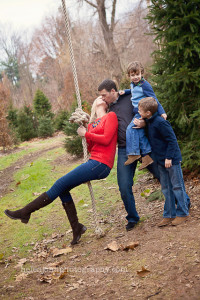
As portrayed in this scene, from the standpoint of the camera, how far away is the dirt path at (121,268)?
8.67 ft

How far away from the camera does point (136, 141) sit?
12.5ft

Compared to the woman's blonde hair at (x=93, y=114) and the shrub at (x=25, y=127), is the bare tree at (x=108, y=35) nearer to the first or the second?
the shrub at (x=25, y=127)

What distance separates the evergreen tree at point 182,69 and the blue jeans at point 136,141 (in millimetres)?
1323

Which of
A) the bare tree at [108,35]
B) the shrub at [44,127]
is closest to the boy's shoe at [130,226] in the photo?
the shrub at [44,127]

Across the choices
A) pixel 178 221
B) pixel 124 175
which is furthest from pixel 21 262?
pixel 178 221

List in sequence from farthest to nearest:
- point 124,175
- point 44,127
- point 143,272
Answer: point 44,127 < point 124,175 < point 143,272

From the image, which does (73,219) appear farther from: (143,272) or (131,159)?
(143,272)

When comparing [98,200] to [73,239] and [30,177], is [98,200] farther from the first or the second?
[30,177]

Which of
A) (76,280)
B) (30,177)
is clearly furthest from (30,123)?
(76,280)

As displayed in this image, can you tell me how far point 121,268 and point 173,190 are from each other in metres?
1.18

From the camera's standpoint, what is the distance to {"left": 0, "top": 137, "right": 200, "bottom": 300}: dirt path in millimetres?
2643

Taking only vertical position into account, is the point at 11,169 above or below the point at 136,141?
below

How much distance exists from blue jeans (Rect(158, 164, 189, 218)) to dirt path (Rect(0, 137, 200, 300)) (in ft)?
0.62

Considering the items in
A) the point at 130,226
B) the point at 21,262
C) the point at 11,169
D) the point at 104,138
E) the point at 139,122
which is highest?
the point at 139,122
